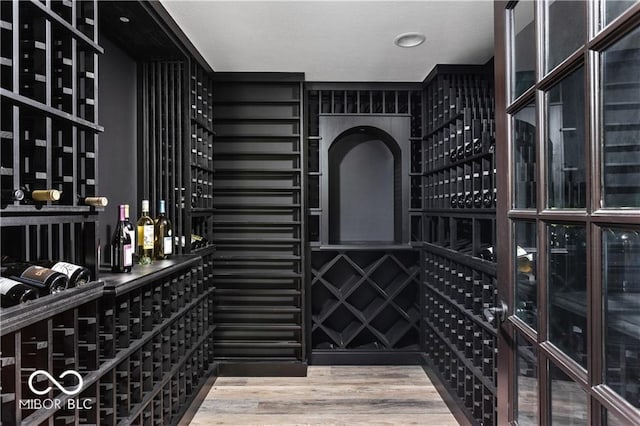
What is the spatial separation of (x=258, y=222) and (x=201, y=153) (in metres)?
0.71

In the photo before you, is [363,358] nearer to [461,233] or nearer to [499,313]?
[461,233]

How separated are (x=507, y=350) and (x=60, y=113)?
1.45 meters

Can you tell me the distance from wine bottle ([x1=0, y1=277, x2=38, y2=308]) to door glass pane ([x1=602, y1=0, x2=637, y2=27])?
1403 millimetres

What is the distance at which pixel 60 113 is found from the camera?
126 centimetres

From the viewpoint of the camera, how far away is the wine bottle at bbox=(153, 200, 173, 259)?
2496 millimetres

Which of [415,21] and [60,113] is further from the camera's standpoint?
[415,21]

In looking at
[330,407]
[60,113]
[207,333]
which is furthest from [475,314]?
[60,113]

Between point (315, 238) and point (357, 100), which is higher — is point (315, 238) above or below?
below

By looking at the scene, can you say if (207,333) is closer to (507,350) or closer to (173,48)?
(173,48)

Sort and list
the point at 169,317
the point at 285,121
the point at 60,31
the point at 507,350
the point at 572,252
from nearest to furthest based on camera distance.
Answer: the point at 572,252
the point at 507,350
the point at 60,31
the point at 169,317
the point at 285,121

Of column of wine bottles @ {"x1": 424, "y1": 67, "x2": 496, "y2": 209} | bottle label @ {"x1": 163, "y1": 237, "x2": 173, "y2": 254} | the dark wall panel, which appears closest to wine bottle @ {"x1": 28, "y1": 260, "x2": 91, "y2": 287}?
the dark wall panel

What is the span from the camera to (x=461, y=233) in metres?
3.09

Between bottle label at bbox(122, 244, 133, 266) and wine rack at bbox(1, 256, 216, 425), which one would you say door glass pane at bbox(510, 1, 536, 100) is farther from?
bottle label at bbox(122, 244, 133, 266)

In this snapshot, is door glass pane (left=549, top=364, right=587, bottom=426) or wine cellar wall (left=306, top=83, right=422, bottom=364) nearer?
door glass pane (left=549, top=364, right=587, bottom=426)
